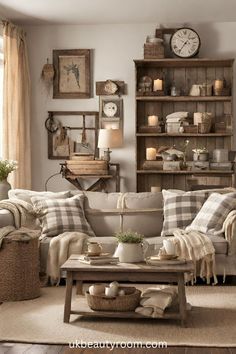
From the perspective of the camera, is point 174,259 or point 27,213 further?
point 27,213

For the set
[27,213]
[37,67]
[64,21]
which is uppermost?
[64,21]

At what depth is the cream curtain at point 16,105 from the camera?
8.02 meters

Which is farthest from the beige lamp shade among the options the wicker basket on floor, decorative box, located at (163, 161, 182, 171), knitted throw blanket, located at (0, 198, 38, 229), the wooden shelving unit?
the wicker basket on floor

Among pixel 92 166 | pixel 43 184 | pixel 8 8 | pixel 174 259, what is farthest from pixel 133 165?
pixel 174 259

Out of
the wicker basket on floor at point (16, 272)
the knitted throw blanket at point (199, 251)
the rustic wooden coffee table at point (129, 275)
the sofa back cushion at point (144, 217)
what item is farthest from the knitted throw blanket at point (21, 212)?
the rustic wooden coffee table at point (129, 275)

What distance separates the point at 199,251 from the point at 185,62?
3.17m

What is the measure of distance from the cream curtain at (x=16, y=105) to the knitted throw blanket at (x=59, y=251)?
95.3 inches

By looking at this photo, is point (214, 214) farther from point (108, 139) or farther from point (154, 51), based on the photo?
point (154, 51)

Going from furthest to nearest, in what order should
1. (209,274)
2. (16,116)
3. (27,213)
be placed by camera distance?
(16,116)
(27,213)
(209,274)

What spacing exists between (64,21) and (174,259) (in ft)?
15.0

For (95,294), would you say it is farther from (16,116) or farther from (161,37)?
(161,37)

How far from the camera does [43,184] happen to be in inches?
340

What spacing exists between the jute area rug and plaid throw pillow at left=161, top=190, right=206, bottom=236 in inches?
42.7

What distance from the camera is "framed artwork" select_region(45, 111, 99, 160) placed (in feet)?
28.1
